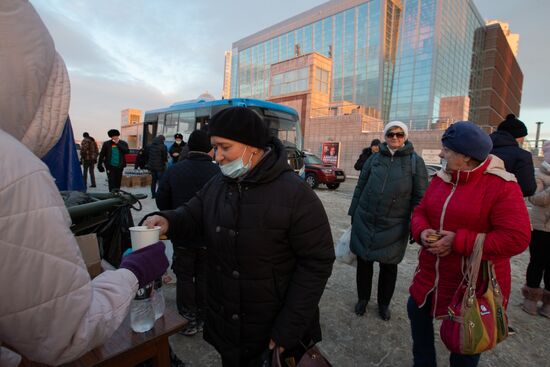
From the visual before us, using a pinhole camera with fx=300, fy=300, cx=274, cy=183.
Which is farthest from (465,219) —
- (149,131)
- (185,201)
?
(149,131)

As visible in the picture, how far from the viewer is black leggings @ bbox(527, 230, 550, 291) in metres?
A: 3.16

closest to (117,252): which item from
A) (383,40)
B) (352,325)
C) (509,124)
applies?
(352,325)

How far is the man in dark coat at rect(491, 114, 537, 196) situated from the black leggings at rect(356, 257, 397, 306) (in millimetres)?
1486

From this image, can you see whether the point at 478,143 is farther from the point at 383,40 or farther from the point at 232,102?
the point at 383,40

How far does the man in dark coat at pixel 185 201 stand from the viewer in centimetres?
285

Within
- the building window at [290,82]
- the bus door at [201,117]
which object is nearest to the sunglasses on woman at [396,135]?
the bus door at [201,117]

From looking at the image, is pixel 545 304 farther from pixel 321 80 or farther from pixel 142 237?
pixel 321 80

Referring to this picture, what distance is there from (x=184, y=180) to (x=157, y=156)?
20.7ft

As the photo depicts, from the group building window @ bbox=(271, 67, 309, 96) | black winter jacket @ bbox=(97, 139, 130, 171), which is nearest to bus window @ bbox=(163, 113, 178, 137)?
black winter jacket @ bbox=(97, 139, 130, 171)

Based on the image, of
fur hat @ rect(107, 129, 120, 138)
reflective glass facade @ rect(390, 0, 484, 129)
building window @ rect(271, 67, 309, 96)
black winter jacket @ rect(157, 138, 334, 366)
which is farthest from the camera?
reflective glass facade @ rect(390, 0, 484, 129)

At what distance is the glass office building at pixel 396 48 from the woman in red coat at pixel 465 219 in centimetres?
4385

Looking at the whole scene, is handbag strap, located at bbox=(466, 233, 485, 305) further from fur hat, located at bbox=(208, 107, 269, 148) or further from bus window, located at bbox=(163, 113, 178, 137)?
bus window, located at bbox=(163, 113, 178, 137)

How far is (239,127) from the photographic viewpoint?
60.4 inches

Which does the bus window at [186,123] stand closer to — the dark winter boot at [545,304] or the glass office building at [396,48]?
the dark winter boot at [545,304]
